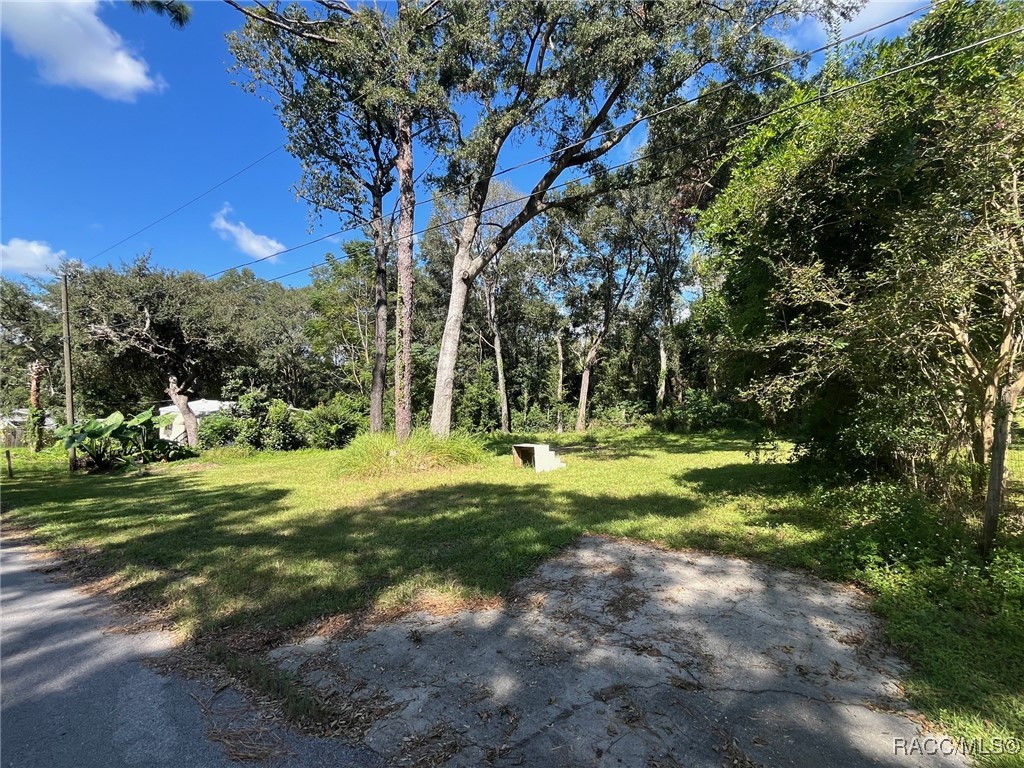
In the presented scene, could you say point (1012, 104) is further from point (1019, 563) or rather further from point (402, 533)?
point (402, 533)

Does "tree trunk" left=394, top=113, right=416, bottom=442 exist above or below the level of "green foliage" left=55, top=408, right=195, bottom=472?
above

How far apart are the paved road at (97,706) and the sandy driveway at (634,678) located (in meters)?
0.43

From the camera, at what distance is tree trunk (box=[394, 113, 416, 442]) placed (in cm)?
1081

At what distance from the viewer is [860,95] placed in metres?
4.50

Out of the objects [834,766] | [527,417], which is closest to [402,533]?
[834,766]

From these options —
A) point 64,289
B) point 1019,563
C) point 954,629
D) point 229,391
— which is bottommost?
point 954,629

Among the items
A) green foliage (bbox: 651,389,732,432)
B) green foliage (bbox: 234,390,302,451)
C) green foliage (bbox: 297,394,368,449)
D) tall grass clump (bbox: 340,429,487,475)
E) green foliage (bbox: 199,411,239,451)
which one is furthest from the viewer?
green foliage (bbox: 651,389,732,432)

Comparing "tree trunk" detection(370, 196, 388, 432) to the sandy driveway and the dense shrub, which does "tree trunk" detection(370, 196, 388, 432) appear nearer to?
the sandy driveway

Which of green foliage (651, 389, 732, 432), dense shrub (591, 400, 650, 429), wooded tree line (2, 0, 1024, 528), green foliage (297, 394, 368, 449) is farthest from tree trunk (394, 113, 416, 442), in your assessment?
dense shrub (591, 400, 650, 429)

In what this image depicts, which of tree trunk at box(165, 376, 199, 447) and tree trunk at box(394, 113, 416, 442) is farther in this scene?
tree trunk at box(165, 376, 199, 447)

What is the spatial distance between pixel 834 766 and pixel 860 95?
5440 mm

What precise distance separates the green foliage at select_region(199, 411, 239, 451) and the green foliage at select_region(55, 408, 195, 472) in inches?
37.6

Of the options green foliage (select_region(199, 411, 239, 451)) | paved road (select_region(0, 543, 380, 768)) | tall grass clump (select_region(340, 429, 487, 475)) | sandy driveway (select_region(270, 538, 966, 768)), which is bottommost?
sandy driveway (select_region(270, 538, 966, 768))

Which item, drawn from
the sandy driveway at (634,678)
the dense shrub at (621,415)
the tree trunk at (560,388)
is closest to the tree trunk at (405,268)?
the sandy driveway at (634,678)
